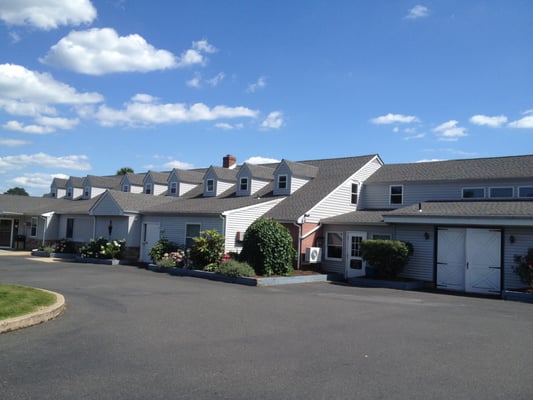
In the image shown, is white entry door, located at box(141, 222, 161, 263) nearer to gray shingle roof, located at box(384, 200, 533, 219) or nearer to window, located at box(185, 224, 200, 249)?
window, located at box(185, 224, 200, 249)

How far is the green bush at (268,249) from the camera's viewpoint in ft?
67.0

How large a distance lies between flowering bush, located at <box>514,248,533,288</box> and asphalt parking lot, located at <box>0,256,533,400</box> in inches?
118

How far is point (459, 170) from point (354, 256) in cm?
784

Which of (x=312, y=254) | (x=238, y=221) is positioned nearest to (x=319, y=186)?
(x=312, y=254)

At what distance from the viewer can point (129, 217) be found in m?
28.3

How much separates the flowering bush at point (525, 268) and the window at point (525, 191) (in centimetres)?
517

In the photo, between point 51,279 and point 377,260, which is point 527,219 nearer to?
point 377,260

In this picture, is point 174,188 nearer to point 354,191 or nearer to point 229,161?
point 229,161

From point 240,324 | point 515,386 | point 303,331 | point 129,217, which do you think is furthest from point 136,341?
point 129,217

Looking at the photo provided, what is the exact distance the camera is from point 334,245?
79.3 feet

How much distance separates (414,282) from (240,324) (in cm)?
1195

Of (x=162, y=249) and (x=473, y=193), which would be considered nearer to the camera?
(x=473, y=193)

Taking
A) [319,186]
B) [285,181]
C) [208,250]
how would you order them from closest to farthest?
1. [208,250]
2. [319,186]
3. [285,181]

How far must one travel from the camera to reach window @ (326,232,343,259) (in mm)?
23922
